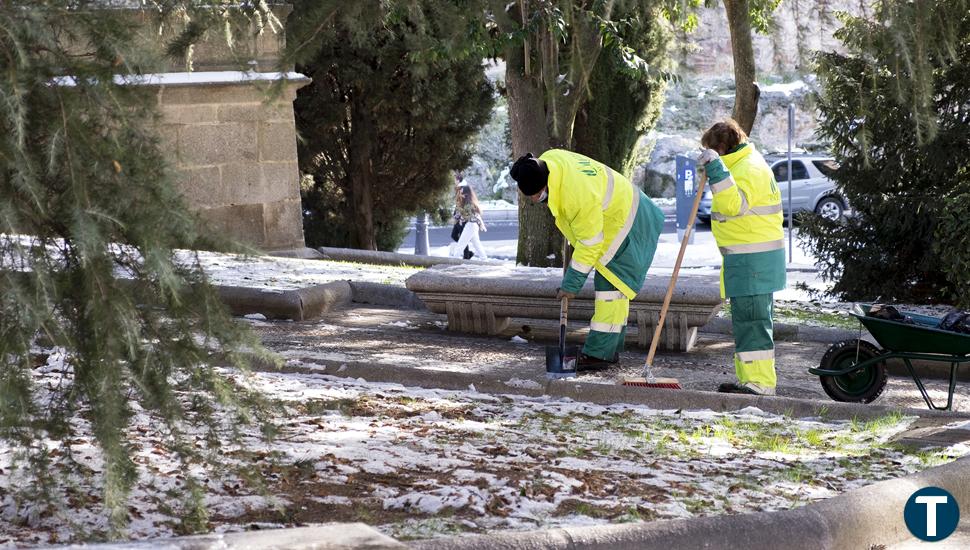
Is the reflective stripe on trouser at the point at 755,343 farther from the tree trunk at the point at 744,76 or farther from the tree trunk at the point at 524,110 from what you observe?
the tree trunk at the point at 524,110

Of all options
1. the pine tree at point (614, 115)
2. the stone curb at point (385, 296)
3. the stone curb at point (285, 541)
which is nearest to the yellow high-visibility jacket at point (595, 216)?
the stone curb at point (385, 296)

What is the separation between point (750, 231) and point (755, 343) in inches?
25.2

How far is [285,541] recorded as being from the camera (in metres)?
2.84

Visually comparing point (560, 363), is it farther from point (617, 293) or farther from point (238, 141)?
point (238, 141)

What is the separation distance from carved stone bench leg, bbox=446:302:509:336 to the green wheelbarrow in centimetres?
265

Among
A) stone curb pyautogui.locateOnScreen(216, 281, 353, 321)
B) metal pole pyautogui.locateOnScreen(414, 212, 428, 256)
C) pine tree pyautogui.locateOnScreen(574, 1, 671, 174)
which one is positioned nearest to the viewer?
stone curb pyautogui.locateOnScreen(216, 281, 353, 321)

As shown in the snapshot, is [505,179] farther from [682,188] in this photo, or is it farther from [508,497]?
[508,497]

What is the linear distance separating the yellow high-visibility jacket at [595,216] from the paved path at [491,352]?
24.8 inches

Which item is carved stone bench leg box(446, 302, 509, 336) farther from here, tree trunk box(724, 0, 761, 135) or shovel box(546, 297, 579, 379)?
tree trunk box(724, 0, 761, 135)

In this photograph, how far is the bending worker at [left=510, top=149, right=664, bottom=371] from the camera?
7.38 meters

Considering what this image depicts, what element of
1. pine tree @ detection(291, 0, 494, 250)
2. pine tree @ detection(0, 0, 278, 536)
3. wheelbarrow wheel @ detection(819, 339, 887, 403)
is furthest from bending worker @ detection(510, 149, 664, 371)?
pine tree @ detection(291, 0, 494, 250)

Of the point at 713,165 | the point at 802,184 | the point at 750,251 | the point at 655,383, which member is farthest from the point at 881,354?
the point at 802,184

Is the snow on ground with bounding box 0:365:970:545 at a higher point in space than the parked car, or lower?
lower

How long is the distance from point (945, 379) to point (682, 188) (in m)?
15.4
